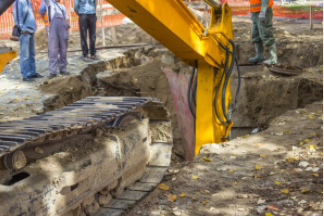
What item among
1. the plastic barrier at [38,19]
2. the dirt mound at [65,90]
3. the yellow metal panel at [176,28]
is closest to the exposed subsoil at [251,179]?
the yellow metal panel at [176,28]

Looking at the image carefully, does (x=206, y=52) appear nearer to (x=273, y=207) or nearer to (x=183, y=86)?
(x=273, y=207)

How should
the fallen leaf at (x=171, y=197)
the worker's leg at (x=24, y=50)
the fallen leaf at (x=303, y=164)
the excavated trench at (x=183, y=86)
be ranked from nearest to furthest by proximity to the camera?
the fallen leaf at (x=171, y=197) → the fallen leaf at (x=303, y=164) → the worker's leg at (x=24, y=50) → the excavated trench at (x=183, y=86)

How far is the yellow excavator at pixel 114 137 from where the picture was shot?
10.8 feet

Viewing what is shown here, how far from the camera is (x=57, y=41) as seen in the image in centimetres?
842

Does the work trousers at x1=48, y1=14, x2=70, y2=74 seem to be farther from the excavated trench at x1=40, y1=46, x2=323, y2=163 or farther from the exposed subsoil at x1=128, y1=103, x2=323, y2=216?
the exposed subsoil at x1=128, y1=103, x2=323, y2=216

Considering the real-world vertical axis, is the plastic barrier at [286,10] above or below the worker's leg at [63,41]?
above

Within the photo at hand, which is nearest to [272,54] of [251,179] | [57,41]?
[57,41]

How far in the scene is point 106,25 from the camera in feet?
50.1

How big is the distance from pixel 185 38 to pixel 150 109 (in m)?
0.96

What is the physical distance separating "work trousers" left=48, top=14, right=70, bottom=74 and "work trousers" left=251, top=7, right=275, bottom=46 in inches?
141

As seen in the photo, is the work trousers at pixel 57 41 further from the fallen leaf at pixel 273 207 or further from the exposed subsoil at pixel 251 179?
the fallen leaf at pixel 273 207

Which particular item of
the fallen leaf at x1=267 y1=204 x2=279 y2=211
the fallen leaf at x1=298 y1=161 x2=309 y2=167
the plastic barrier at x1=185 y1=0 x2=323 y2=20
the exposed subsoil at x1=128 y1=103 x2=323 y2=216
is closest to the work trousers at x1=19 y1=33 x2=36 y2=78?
Answer: the exposed subsoil at x1=128 y1=103 x2=323 y2=216

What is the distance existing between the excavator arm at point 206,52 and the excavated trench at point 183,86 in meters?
2.31

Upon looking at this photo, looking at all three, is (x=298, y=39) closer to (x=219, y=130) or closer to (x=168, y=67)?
(x=168, y=67)
